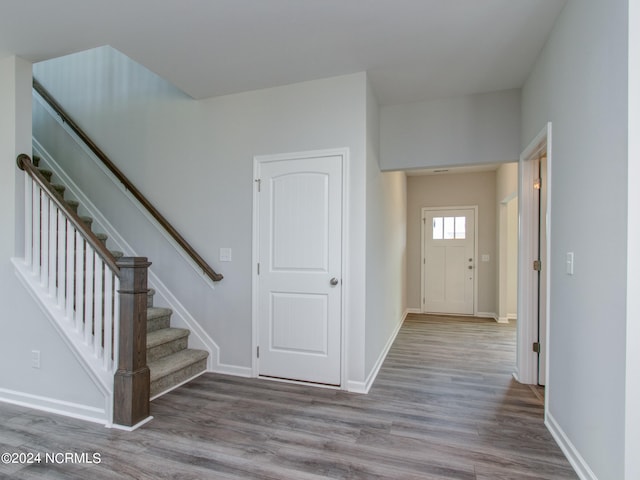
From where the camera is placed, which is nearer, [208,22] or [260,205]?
[208,22]

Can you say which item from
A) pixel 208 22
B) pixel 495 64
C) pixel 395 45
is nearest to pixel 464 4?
pixel 395 45

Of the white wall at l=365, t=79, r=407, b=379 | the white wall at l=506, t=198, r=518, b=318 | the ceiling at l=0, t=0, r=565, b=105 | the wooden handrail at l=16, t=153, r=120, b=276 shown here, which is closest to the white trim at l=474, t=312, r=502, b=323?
the white wall at l=506, t=198, r=518, b=318

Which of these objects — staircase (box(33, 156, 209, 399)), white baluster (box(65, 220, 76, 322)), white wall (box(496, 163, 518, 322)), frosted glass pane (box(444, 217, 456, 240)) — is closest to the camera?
white baluster (box(65, 220, 76, 322))

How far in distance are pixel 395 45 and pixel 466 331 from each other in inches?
161

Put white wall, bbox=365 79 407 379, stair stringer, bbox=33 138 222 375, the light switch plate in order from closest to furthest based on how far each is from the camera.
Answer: the light switch plate < white wall, bbox=365 79 407 379 < stair stringer, bbox=33 138 222 375

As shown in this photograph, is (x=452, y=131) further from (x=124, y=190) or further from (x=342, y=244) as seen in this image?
(x=124, y=190)

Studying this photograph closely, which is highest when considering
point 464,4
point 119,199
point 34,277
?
point 464,4

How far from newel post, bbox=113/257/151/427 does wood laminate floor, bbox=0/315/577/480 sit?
139 mm

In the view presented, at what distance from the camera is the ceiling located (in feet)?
6.86

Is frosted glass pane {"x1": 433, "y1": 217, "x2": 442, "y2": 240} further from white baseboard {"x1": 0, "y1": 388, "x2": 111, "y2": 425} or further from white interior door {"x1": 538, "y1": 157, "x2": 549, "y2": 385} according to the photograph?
white baseboard {"x1": 0, "y1": 388, "x2": 111, "y2": 425}

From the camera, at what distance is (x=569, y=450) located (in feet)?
6.40

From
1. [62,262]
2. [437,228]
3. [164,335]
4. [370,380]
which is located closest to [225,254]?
[164,335]

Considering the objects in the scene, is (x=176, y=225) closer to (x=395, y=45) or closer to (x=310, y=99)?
(x=310, y=99)

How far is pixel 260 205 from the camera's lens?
3168 mm
